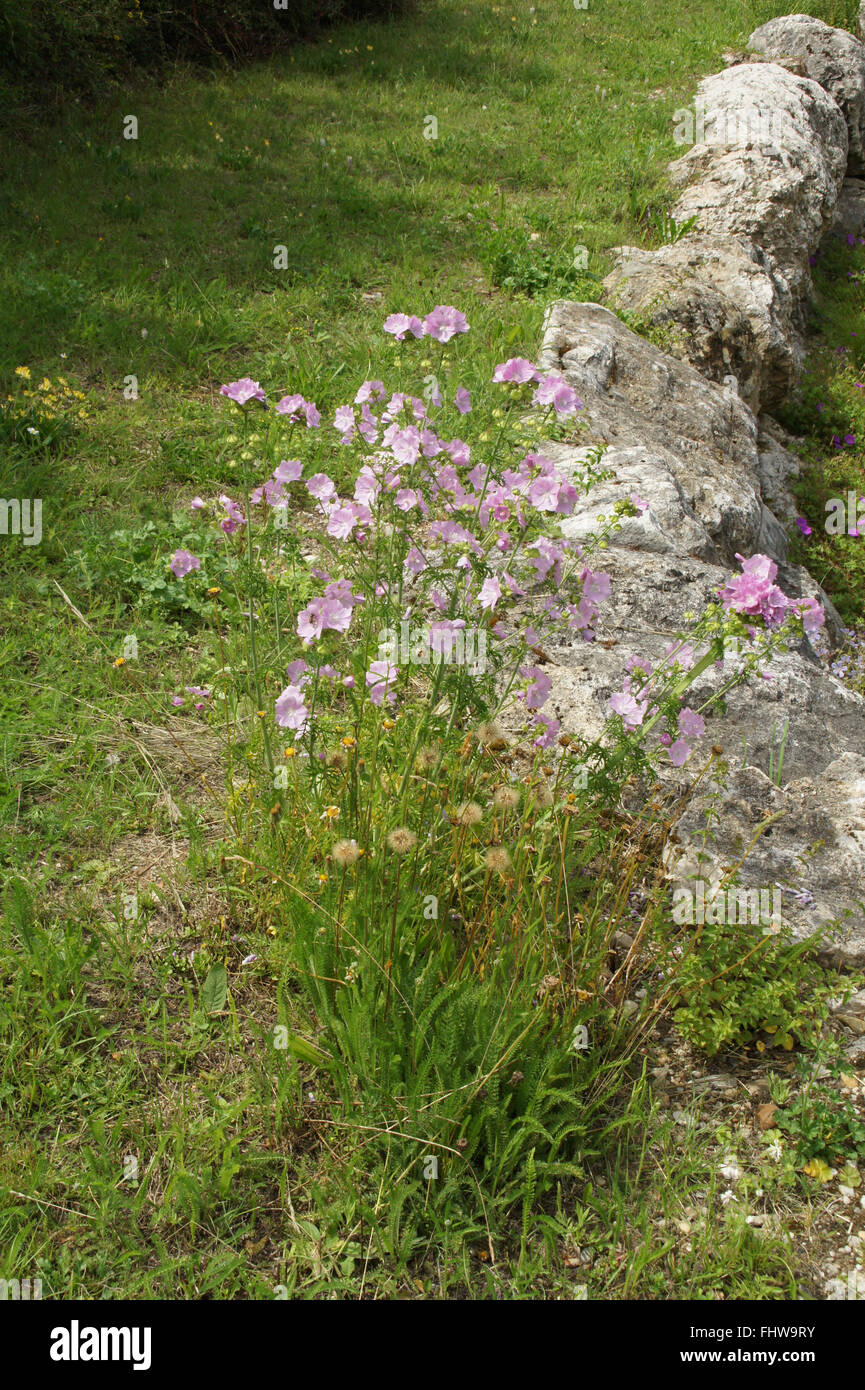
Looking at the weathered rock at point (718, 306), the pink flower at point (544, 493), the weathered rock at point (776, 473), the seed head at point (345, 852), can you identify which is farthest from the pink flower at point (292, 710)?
the weathered rock at point (776, 473)

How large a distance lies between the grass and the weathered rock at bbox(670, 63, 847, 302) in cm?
41

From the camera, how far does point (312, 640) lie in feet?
6.75

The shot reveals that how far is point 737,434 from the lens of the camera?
5148 mm

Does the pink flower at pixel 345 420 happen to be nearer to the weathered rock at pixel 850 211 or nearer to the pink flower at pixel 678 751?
the pink flower at pixel 678 751

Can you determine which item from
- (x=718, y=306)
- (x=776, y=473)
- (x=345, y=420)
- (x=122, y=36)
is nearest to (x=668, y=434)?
(x=718, y=306)

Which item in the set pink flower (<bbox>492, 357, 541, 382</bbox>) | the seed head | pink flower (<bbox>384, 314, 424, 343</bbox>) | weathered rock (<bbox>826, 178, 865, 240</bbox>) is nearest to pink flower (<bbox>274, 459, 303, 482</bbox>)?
pink flower (<bbox>384, 314, 424, 343</bbox>)

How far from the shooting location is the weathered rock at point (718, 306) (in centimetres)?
552

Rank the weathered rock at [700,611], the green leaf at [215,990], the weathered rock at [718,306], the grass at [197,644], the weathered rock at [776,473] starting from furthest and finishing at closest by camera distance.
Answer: the weathered rock at [776,473] → the weathered rock at [718,306] → the weathered rock at [700,611] → the green leaf at [215,990] → the grass at [197,644]

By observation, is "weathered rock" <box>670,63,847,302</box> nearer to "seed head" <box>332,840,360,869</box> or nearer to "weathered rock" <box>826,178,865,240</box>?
"weathered rock" <box>826,178,865,240</box>

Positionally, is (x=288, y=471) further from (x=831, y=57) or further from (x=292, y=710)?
(x=831, y=57)

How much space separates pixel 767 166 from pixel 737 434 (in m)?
3.25

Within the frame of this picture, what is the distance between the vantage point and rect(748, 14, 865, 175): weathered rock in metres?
9.02

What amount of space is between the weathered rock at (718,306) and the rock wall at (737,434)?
0.02m
